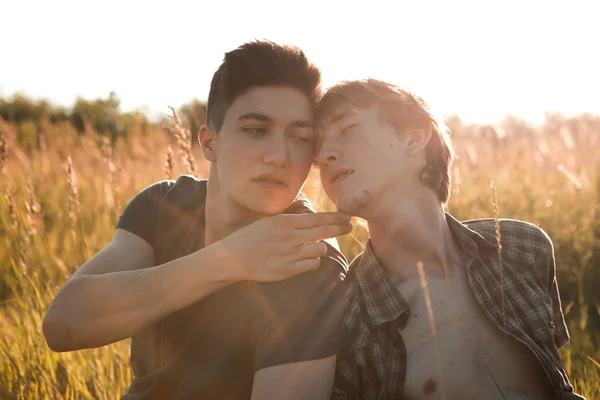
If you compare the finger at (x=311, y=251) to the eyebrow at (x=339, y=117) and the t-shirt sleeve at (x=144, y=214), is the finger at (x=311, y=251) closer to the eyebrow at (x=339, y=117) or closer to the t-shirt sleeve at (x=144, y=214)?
the eyebrow at (x=339, y=117)

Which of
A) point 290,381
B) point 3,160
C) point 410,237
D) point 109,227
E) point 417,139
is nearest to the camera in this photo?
point 290,381

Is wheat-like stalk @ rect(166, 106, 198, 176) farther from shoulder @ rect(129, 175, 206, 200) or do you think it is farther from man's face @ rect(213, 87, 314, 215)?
man's face @ rect(213, 87, 314, 215)

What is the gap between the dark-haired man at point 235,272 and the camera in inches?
86.3

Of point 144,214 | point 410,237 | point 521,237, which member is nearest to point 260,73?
point 144,214

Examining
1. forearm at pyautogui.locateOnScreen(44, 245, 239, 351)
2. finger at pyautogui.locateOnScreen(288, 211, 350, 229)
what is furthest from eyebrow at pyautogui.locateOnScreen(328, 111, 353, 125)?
forearm at pyautogui.locateOnScreen(44, 245, 239, 351)

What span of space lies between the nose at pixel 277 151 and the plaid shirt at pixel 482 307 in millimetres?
673

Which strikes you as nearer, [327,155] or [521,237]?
[327,155]

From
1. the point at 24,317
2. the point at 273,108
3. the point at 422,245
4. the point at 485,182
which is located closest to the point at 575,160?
the point at 485,182

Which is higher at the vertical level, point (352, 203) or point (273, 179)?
point (273, 179)

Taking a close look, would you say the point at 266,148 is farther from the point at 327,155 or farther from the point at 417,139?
the point at 417,139

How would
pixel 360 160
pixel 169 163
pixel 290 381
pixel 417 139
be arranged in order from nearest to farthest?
pixel 290 381 → pixel 360 160 → pixel 417 139 → pixel 169 163

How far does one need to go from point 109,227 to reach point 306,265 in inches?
126

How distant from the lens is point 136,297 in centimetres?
221

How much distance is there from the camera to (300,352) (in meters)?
2.10
